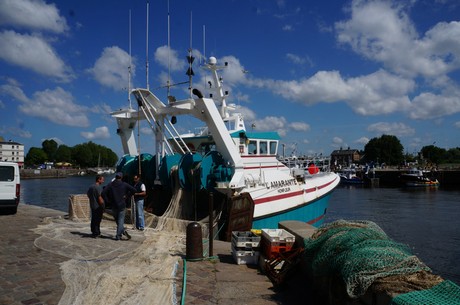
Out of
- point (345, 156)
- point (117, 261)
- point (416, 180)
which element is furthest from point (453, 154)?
point (117, 261)

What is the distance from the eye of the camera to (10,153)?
373 feet

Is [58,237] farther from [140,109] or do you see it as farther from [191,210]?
[140,109]

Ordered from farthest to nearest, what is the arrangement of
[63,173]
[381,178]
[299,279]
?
1. [63,173]
2. [381,178]
3. [299,279]

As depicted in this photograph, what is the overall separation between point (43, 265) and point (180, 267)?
2356 mm

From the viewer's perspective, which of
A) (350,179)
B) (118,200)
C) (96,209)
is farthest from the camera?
(350,179)

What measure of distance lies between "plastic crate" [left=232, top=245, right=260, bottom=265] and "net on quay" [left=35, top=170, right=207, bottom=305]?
1161 mm

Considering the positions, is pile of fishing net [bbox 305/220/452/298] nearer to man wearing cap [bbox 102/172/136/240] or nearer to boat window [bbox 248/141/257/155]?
man wearing cap [bbox 102/172/136/240]

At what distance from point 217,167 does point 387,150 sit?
11103 cm

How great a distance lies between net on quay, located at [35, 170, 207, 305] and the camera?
5.14 meters

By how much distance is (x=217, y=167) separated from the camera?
12680 mm

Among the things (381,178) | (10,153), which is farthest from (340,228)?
(10,153)

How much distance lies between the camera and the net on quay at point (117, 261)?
514cm

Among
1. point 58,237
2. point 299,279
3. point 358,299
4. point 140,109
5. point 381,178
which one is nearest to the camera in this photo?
point 358,299

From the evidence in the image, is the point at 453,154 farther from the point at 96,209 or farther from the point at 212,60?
the point at 96,209
